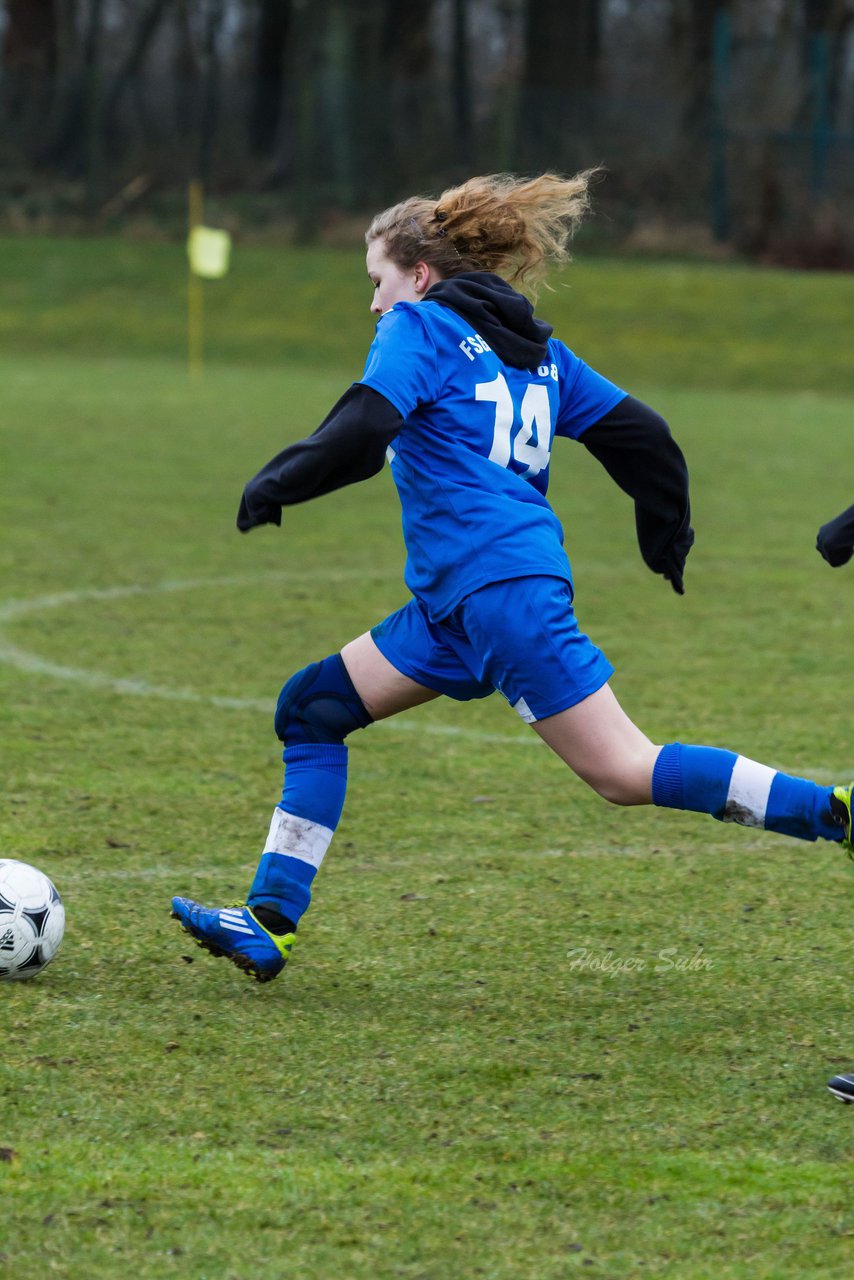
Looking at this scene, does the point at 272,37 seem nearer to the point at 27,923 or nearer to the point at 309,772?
the point at 309,772

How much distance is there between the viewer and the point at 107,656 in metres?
7.39

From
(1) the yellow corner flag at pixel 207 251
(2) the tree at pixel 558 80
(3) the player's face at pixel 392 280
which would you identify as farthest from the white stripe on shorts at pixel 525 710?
(2) the tree at pixel 558 80

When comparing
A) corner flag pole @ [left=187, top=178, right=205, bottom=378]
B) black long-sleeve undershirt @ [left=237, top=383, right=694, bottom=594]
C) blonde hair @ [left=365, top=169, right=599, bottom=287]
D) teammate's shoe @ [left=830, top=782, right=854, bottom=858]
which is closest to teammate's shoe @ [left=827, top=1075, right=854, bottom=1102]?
teammate's shoe @ [left=830, top=782, right=854, bottom=858]

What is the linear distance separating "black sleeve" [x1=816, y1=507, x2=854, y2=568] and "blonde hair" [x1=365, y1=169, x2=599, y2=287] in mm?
830

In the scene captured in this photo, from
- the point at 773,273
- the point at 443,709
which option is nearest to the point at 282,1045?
the point at 443,709

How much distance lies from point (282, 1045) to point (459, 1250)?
36.3 inches

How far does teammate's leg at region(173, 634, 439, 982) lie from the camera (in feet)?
13.1

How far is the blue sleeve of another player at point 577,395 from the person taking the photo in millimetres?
4059

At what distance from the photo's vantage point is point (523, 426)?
12.8ft

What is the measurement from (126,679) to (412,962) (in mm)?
3139

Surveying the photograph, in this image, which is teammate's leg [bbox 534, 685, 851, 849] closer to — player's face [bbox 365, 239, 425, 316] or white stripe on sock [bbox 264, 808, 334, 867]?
white stripe on sock [bbox 264, 808, 334, 867]

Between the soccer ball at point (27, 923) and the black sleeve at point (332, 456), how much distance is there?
103 cm

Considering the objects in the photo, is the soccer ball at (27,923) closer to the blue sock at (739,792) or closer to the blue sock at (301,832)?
the blue sock at (301,832)

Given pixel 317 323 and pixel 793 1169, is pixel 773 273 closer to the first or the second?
pixel 317 323
